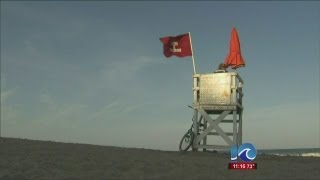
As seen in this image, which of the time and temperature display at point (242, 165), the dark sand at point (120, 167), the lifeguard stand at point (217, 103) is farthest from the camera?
the lifeguard stand at point (217, 103)

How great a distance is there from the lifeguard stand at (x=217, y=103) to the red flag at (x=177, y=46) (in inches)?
93.0

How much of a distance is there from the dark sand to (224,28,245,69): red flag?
8711 millimetres

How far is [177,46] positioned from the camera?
31.5 metres

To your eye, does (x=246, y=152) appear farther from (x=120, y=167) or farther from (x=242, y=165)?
(x=120, y=167)

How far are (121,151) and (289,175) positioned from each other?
919 cm

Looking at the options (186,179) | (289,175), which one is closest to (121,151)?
(186,179)

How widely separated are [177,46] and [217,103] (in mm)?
5108

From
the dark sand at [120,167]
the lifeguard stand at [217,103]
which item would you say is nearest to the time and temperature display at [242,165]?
the dark sand at [120,167]

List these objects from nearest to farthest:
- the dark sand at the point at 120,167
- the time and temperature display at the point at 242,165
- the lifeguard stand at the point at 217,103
Answer: the dark sand at the point at 120,167
the time and temperature display at the point at 242,165
the lifeguard stand at the point at 217,103

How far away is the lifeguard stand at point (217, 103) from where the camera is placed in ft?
93.7

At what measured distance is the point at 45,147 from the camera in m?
24.8

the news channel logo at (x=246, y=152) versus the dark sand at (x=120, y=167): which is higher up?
the news channel logo at (x=246, y=152)

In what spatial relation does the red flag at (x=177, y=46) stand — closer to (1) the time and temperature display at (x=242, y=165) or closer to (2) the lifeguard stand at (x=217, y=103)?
(2) the lifeguard stand at (x=217, y=103)

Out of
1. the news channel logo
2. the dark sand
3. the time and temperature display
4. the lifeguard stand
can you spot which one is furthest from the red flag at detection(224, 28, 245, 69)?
the time and temperature display
